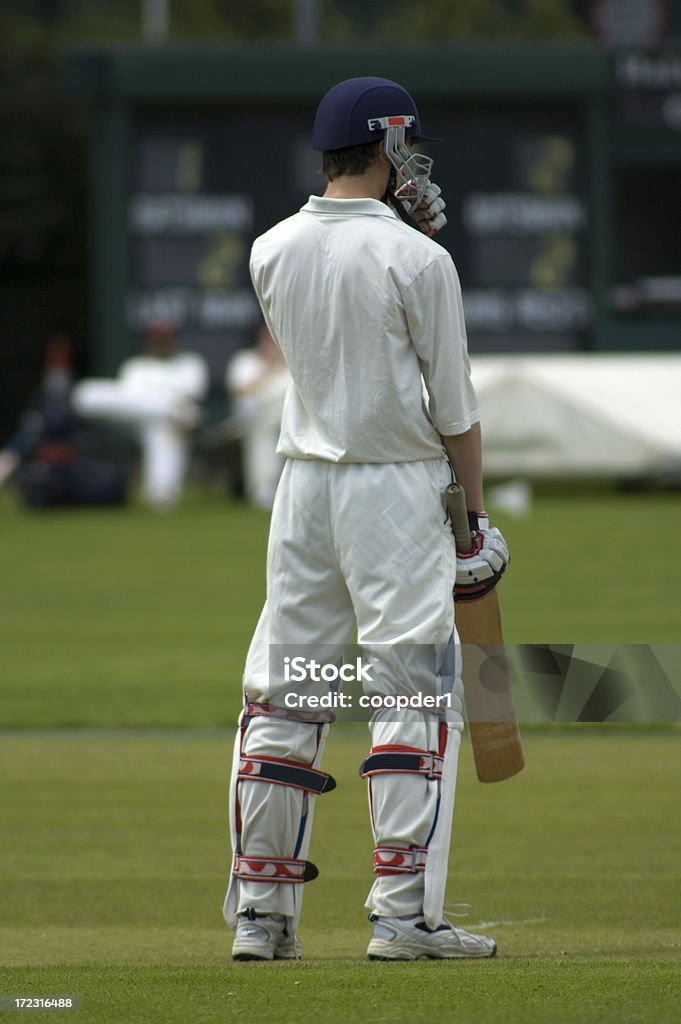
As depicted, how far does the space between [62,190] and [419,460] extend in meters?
32.4

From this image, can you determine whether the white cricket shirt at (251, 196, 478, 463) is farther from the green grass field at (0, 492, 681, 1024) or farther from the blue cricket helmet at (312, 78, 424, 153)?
the green grass field at (0, 492, 681, 1024)

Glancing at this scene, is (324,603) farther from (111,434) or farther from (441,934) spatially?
(111,434)

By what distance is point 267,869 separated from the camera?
429 cm

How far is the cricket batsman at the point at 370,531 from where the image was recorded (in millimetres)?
4145

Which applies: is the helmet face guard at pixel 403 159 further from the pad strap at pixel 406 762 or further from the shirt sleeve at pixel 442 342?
the pad strap at pixel 406 762

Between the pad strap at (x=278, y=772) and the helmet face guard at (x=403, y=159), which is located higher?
the helmet face guard at (x=403, y=159)

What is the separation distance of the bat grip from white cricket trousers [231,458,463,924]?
0.8 inches

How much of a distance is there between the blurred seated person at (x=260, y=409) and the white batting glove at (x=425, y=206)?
16.3 metres

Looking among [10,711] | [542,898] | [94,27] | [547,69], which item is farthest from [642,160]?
[94,27]

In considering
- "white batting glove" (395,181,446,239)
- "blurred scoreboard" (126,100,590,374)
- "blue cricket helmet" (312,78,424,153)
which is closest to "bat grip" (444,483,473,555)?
"white batting glove" (395,181,446,239)

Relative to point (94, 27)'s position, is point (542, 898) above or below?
below

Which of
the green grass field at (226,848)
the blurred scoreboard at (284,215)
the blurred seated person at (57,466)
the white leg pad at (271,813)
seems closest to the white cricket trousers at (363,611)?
the white leg pad at (271,813)

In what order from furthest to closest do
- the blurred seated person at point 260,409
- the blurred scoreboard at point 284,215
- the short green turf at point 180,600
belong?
1. the blurred scoreboard at point 284,215
2. the blurred seated person at point 260,409
3. the short green turf at point 180,600

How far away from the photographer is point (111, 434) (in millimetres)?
23469
